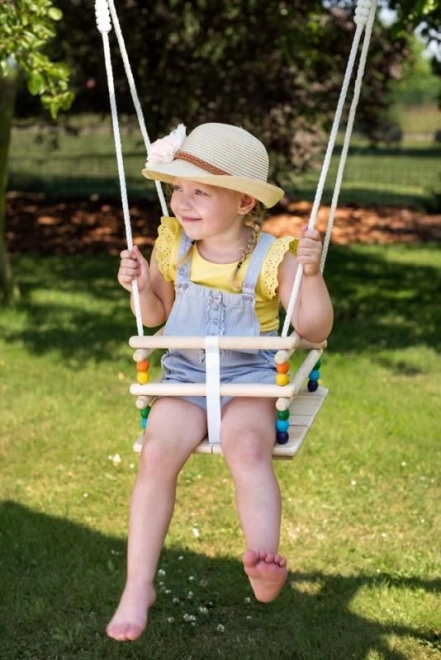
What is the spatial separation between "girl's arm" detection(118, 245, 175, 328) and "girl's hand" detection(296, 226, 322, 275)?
576 mm

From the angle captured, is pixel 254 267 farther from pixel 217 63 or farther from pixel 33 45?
pixel 217 63

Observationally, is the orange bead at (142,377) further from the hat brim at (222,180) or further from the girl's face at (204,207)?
the hat brim at (222,180)

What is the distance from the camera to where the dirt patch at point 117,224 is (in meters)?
13.5

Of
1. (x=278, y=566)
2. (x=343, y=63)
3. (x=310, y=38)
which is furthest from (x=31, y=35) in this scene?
(x=343, y=63)

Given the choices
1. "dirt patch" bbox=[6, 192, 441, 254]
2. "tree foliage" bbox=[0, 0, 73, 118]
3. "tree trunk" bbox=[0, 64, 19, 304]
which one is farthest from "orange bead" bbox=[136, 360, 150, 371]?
"dirt patch" bbox=[6, 192, 441, 254]

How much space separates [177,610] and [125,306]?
5539 millimetres

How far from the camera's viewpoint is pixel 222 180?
318 centimetres

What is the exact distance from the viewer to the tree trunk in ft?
30.8

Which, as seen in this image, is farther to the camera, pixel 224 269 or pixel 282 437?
pixel 224 269

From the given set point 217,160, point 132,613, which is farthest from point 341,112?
point 132,613

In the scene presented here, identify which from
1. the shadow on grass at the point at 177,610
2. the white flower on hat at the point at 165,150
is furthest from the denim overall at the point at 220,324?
the shadow on grass at the point at 177,610

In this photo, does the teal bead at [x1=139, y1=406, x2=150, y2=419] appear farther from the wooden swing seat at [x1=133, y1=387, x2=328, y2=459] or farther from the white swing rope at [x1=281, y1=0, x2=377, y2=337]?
the white swing rope at [x1=281, y1=0, x2=377, y2=337]

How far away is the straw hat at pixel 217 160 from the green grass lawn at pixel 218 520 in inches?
74.2

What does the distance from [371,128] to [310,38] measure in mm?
4065
